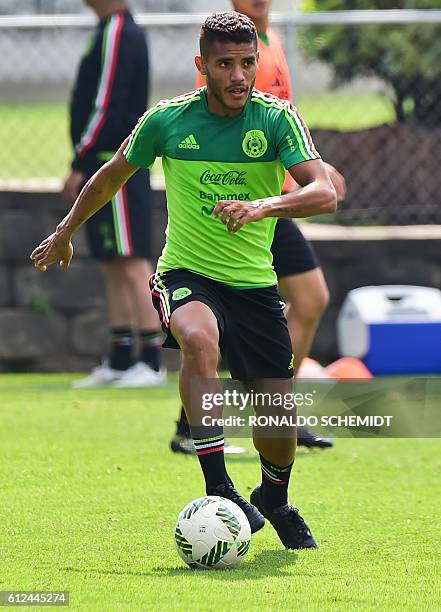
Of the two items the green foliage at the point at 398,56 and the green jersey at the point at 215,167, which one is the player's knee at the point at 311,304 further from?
the green foliage at the point at 398,56

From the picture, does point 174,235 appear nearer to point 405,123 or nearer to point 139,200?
point 139,200

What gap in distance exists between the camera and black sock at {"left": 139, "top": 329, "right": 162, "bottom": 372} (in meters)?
9.05

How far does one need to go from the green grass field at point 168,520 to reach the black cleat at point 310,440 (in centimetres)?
8

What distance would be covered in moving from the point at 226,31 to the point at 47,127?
24.0 feet

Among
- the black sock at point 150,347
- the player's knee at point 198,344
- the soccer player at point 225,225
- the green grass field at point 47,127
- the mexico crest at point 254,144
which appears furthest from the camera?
the green grass field at point 47,127

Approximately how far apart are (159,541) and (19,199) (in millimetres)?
5304

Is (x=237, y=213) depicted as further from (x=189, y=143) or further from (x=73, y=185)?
(x=73, y=185)

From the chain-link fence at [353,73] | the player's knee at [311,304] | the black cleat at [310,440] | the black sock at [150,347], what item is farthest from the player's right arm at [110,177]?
the chain-link fence at [353,73]

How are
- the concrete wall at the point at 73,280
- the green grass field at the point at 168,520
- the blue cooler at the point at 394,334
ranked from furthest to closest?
the concrete wall at the point at 73,280, the blue cooler at the point at 394,334, the green grass field at the point at 168,520

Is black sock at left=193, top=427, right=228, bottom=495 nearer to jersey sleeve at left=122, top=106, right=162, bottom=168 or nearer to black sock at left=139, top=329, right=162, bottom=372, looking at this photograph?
jersey sleeve at left=122, top=106, right=162, bottom=168

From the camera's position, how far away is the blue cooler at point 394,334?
948 cm

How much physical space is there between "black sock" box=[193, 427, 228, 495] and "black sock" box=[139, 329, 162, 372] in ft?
13.7

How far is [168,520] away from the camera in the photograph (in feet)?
17.8

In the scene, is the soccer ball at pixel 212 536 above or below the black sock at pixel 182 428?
above
